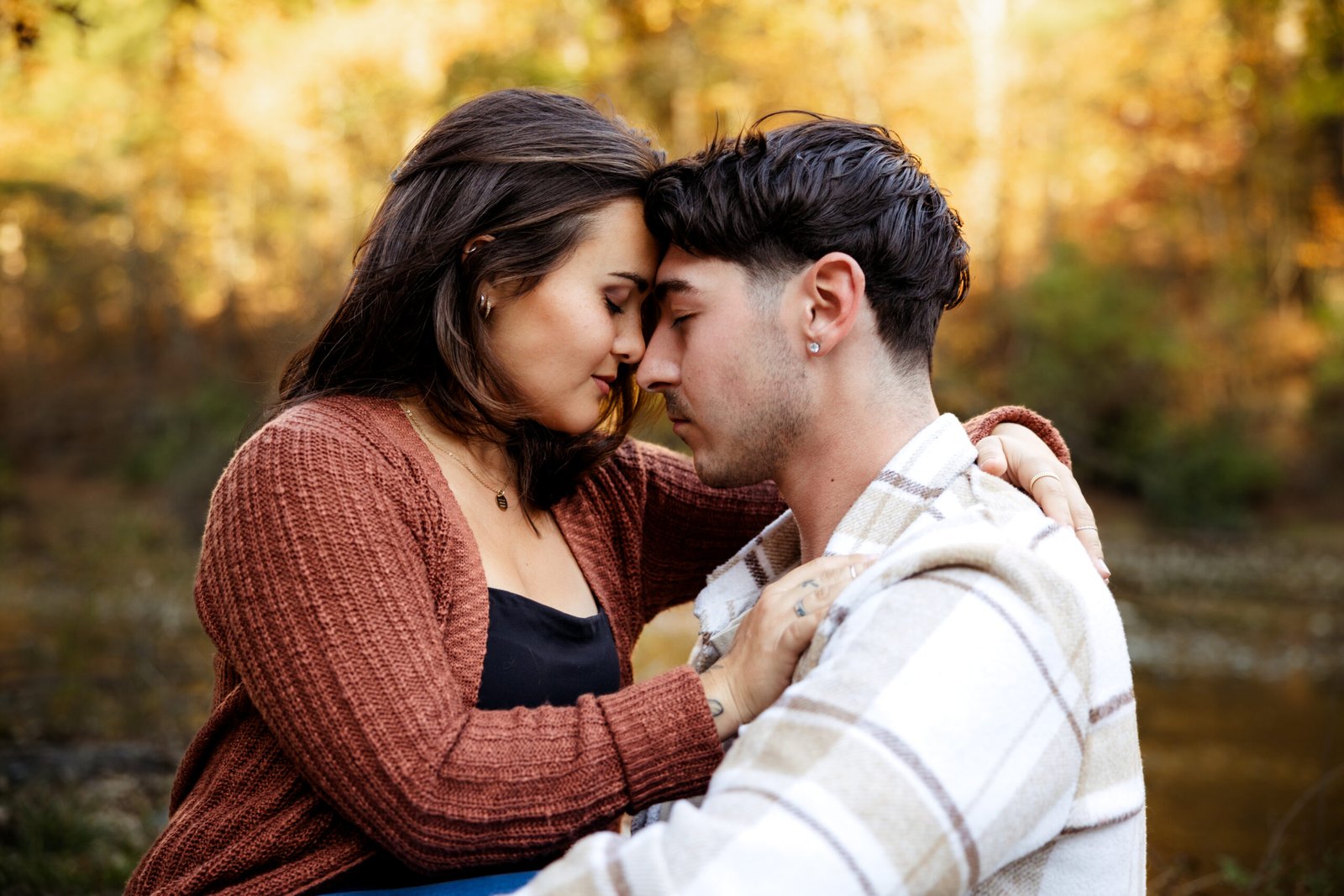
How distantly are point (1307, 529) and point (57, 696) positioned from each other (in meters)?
14.3

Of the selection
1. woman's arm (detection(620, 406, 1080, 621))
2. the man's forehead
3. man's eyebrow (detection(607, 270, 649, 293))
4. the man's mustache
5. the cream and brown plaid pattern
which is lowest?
woman's arm (detection(620, 406, 1080, 621))

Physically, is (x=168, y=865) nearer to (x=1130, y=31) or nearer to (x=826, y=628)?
(x=826, y=628)

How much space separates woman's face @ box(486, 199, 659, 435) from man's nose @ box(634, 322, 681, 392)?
96mm

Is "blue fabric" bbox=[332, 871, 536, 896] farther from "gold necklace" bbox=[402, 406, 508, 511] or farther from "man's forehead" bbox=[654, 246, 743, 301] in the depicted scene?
"man's forehead" bbox=[654, 246, 743, 301]

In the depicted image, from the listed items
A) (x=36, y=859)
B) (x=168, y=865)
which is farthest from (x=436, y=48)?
(x=168, y=865)

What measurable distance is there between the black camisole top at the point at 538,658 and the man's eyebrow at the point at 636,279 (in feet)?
2.09

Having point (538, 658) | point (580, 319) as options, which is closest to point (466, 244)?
point (580, 319)

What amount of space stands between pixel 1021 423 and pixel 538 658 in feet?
3.56

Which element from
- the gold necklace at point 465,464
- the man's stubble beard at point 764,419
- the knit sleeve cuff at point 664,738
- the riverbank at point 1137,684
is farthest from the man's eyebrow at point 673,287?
the riverbank at point 1137,684

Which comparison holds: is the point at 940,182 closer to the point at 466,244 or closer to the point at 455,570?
the point at 466,244

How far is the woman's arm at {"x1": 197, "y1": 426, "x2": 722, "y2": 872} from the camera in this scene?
1.75 meters

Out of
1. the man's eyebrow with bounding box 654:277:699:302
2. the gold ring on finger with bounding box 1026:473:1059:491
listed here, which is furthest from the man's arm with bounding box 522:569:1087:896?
the man's eyebrow with bounding box 654:277:699:302

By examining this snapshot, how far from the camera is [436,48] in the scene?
1658cm

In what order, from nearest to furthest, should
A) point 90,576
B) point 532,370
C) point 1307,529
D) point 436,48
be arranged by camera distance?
point 532,370 < point 90,576 < point 1307,529 < point 436,48
